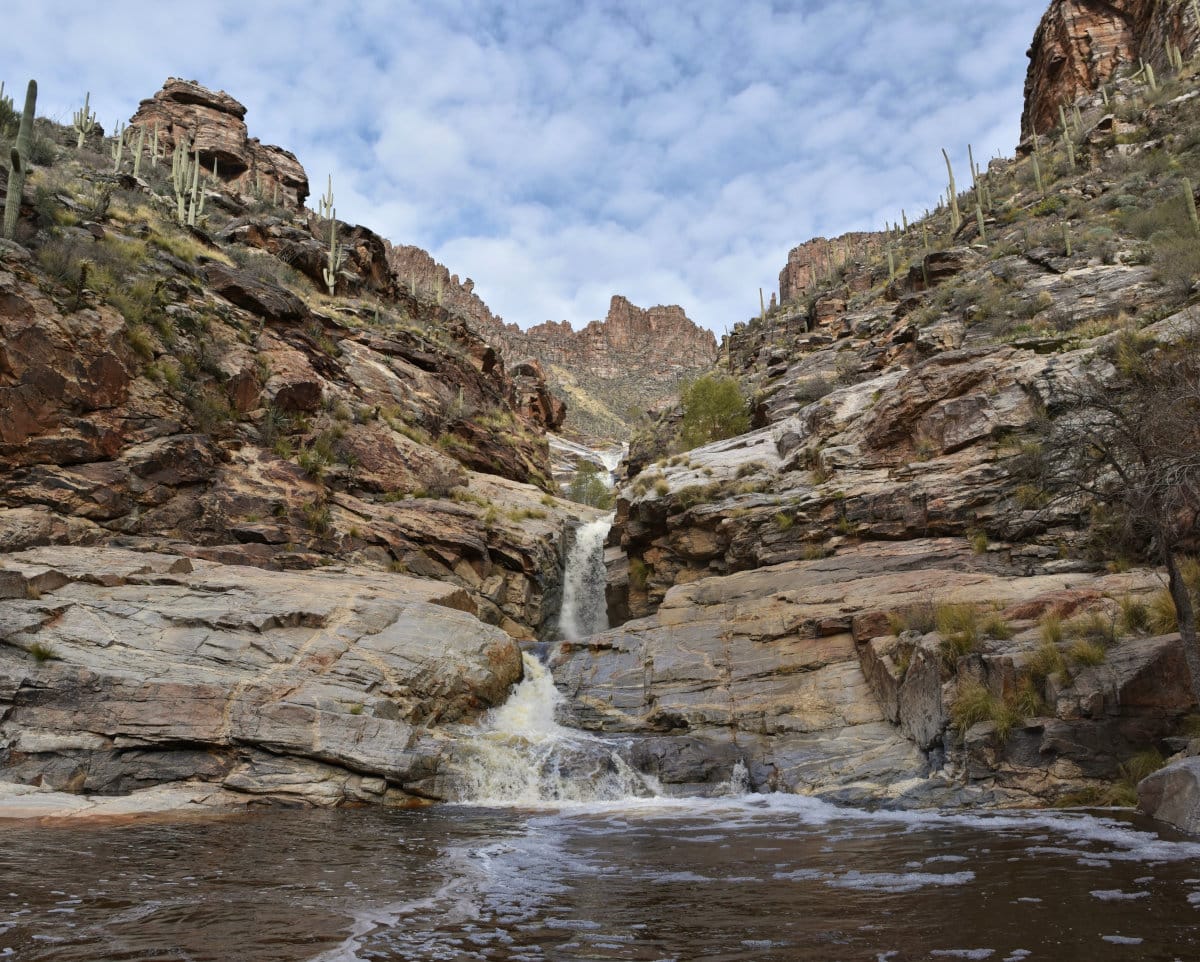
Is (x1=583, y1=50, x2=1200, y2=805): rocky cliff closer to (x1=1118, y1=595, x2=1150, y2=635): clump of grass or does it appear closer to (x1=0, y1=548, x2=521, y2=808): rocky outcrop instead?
(x1=1118, y1=595, x2=1150, y2=635): clump of grass

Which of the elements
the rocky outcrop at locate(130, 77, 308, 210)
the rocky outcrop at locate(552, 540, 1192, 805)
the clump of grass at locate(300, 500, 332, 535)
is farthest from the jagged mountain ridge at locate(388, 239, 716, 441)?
the rocky outcrop at locate(552, 540, 1192, 805)

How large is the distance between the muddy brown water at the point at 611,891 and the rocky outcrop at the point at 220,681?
8.42 ft

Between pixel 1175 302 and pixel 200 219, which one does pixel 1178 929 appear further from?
pixel 200 219

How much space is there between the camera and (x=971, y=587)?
15.1m

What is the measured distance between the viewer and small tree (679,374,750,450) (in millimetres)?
38688

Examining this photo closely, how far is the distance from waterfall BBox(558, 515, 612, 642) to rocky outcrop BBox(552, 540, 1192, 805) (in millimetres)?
8826

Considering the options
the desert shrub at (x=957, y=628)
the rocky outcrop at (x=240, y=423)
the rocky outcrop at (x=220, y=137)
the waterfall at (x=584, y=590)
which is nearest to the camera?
the desert shrub at (x=957, y=628)

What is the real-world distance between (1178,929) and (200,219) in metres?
40.2

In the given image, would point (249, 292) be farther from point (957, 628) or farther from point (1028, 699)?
point (1028, 699)

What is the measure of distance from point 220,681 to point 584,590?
16.9 metres

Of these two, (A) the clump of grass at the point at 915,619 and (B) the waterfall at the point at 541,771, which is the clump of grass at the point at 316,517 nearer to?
(B) the waterfall at the point at 541,771

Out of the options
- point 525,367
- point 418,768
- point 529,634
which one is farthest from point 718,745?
point 525,367

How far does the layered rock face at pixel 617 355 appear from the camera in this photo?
12462cm

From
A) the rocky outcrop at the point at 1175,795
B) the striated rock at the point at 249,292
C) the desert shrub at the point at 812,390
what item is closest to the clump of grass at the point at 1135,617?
the rocky outcrop at the point at 1175,795
